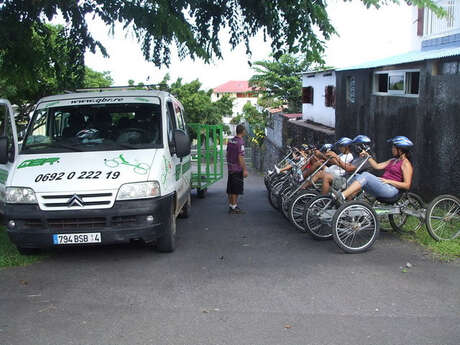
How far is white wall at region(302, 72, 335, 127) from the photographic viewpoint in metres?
Result: 20.5

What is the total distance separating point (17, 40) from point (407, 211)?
680 cm

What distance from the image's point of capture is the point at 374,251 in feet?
22.6

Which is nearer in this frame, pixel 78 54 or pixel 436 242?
pixel 436 242

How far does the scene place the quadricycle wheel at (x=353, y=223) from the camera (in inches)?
263

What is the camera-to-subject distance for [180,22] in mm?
8031

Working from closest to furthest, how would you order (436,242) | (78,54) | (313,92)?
1. (436,242)
2. (78,54)
3. (313,92)

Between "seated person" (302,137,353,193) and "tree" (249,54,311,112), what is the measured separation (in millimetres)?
24910

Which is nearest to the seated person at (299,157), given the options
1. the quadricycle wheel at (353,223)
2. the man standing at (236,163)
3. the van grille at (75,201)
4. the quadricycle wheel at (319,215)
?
the man standing at (236,163)

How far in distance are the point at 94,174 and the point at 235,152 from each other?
4.43 metres

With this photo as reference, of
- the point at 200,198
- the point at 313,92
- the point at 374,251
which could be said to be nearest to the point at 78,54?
the point at 200,198

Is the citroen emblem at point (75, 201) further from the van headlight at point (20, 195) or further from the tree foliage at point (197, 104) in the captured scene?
the tree foliage at point (197, 104)

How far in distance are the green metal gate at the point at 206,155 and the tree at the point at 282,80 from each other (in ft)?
70.2

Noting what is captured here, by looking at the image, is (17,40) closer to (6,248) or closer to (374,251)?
(6,248)

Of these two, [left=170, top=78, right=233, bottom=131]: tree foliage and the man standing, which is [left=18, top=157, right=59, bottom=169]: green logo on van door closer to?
the man standing
